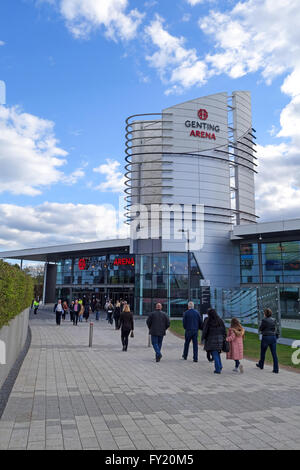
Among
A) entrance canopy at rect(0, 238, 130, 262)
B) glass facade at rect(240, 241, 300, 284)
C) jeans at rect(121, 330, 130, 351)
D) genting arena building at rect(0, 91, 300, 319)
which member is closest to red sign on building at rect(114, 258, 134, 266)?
entrance canopy at rect(0, 238, 130, 262)

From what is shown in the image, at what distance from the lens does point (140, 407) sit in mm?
6156

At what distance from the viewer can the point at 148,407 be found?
243 inches

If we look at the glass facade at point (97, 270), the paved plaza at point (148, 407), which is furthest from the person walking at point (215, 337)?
the glass facade at point (97, 270)

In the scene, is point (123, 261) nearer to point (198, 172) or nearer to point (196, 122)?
point (198, 172)

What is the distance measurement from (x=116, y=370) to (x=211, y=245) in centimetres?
3237

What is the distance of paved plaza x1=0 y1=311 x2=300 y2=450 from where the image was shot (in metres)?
4.63

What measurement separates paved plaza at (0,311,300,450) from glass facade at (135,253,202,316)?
2758 centimetres

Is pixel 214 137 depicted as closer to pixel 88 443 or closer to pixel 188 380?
pixel 188 380

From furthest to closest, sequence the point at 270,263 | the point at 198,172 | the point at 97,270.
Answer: the point at 97,270, the point at 198,172, the point at 270,263

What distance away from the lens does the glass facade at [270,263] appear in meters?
37.6

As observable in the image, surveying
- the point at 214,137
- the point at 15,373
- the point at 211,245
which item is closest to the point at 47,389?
the point at 15,373

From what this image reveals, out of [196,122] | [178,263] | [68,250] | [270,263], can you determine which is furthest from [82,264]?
[270,263]

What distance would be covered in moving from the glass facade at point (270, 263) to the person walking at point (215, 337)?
30.2 metres

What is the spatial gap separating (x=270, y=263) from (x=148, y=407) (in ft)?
117
